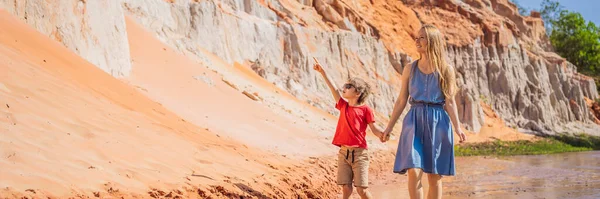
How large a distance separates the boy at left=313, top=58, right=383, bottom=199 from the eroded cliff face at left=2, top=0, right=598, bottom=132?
6615 mm

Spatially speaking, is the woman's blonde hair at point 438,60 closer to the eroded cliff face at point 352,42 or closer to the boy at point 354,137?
the boy at point 354,137

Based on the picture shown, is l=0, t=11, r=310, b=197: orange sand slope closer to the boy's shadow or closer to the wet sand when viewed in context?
the boy's shadow

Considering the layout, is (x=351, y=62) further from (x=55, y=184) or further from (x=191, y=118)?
(x=55, y=184)

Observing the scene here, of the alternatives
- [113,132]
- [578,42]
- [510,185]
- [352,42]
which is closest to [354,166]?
[113,132]

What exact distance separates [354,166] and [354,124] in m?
0.40

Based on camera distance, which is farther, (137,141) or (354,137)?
(137,141)

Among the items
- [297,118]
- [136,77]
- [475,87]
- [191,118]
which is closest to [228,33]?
[297,118]

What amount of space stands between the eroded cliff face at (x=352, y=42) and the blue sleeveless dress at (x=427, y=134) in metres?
7.58

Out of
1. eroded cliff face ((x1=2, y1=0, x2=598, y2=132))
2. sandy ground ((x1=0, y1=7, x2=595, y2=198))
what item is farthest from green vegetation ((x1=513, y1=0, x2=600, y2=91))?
sandy ground ((x1=0, y1=7, x2=595, y2=198))

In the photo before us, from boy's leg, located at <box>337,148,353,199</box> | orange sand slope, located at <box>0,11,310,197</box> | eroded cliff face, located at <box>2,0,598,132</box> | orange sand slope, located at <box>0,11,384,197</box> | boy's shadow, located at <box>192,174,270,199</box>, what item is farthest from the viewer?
eroded cliff face, located at <box>2,0,598,132</box>

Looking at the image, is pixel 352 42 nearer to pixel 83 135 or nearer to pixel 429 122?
pixel 83 135

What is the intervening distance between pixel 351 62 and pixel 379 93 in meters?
1.82

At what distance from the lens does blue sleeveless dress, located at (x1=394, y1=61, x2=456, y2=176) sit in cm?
575

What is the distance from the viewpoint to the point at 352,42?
31609 mm
